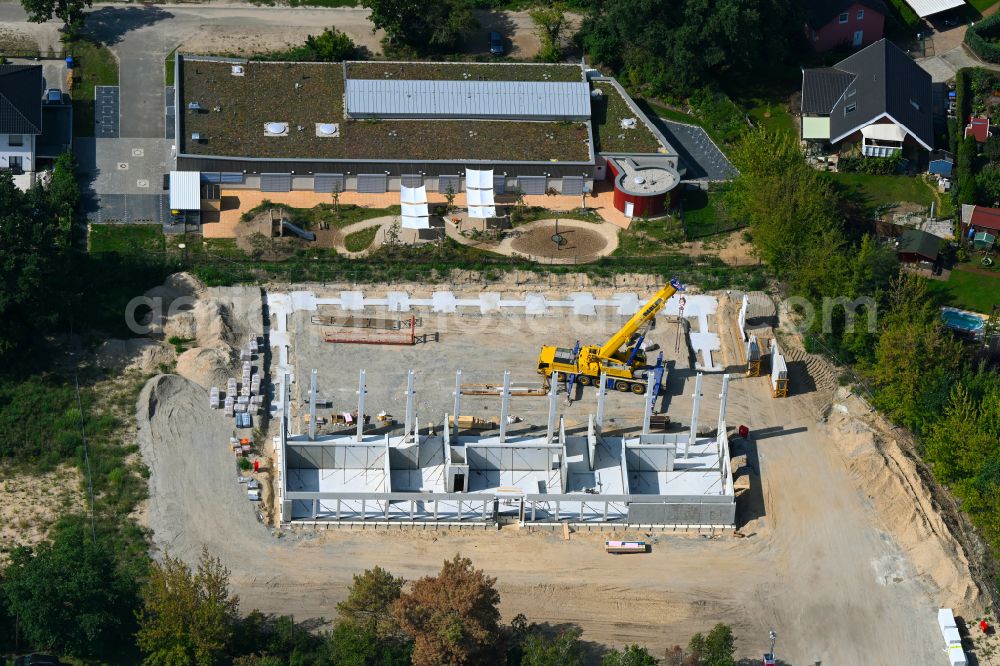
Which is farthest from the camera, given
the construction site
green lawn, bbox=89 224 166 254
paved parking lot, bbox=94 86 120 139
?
paved parking lot, bbox=94 86 120 139

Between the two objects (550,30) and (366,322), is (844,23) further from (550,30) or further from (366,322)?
(366,322)

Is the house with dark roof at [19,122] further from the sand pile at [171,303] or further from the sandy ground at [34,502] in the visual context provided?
the sandy ground at [34,502]

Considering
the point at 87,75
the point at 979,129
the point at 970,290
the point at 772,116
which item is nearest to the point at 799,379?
the point at 970,290

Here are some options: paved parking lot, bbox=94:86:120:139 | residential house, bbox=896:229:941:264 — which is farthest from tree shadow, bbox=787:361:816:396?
paved parking lot, bbox=94:86:120:139

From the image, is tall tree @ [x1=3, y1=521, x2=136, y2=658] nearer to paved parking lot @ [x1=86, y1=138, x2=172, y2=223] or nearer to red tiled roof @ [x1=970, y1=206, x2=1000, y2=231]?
paved parking lot @ [x1=86, y1=138, x2=172, y2=223]


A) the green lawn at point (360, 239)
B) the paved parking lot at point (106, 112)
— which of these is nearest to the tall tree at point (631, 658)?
the green lawn at point (360, 239)

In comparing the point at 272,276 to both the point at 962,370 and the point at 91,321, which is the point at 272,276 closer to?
the point at 91,321
